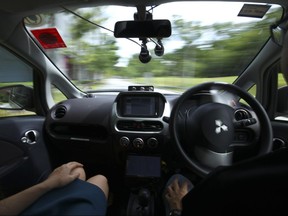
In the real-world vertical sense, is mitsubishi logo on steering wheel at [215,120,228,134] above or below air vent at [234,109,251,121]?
above

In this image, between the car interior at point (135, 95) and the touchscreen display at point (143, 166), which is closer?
the car interior at point (135, 95)

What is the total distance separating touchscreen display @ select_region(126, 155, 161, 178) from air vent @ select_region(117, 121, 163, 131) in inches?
10.5

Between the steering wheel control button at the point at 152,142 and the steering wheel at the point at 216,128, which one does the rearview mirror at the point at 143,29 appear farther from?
the steering wheel control button at the point at 152,142

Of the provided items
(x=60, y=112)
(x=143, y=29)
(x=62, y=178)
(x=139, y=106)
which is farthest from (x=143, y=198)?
(x=143, y=29)

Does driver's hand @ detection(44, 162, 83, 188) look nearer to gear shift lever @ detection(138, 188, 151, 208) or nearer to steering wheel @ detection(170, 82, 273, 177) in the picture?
steering wheel @ detection(170, 82, 273, 177)

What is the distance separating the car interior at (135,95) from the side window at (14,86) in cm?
1

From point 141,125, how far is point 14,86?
1432mm

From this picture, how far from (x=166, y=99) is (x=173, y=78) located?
0.67 meters

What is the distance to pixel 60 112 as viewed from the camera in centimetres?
331

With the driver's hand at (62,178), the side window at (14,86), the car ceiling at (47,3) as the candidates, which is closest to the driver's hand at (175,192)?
the driver's hand at (62,178)

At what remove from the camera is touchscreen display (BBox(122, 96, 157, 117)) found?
2938mm

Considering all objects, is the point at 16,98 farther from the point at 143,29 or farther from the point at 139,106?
the point at 143,29

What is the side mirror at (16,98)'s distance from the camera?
3328mm

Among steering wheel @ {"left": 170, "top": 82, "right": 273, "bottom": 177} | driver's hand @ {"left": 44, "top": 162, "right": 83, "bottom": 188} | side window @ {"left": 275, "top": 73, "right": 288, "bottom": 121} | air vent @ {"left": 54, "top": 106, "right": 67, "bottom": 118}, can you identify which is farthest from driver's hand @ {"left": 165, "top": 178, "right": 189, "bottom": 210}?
air vent @ {"left": 54, "top": 106, "right": 67, "bottom": 118}
